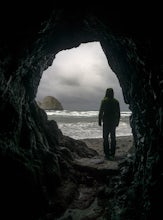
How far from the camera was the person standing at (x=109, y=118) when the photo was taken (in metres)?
8.89

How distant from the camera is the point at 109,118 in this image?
8914 mm

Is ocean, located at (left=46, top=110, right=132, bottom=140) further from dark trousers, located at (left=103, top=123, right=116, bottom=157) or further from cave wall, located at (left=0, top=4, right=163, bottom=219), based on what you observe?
cave wall, located at (left=0, top=4, right=163, bottom=219)

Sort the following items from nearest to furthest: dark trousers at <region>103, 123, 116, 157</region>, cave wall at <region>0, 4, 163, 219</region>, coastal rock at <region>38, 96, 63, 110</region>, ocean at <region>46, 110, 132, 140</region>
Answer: cave wall at <region>0, 4, 163, 219</region> < dark trousers at <region>103, 123, 116, 157</region> < ocean at <region>46, 110, 132, 140</region> < coastal rock at <region>38, 96, 63, 110</region>

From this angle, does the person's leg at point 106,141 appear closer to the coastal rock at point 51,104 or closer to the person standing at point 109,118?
the person standing at point 109,118

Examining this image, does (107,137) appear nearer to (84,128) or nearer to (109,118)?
(109,118)

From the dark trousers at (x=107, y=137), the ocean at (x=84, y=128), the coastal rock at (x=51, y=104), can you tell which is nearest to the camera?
the dark trousers at (x=107, y=137)

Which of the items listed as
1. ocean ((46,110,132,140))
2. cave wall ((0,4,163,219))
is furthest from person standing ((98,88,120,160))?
ocean ((46,110,132,140))

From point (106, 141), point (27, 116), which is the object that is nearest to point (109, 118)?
point (106, 141)

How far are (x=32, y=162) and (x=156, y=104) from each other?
3.29 metres

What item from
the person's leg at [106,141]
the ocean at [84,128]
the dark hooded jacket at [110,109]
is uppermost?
the dark hooded jacket at [110,109]

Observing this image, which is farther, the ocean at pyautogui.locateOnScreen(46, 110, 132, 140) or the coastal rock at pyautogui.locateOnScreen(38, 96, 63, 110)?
the coastal rock at pyautogui.locateOnScreen(38, 96, 63, 110)

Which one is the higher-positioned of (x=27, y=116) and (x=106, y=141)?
(x=27, y=116)

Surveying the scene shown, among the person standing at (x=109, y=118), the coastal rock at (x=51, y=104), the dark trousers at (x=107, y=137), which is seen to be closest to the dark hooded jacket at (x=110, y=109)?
the person standing at (x=109, y=118)

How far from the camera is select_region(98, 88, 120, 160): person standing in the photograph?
350 inches
